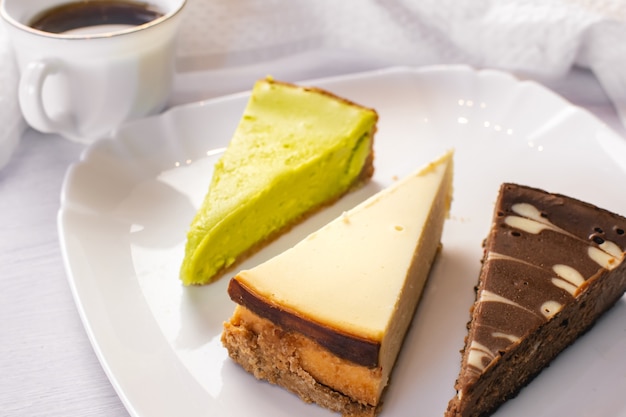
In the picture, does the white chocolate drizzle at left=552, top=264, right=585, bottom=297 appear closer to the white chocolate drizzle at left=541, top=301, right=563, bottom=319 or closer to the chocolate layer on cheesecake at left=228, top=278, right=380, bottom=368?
the white chocolate drizzle at left=541, top=301, right=563, bottom=319

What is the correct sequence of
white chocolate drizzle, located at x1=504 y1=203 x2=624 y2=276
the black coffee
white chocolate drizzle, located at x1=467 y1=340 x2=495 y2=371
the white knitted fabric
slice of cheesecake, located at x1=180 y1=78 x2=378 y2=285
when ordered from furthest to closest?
the white knitted fabric → the black coffee → slice of cheesecake, located at x1=180 y1=78 x2=378 y2=285 → white chocolate drizzle, located at x1=504 y1=203 x2=624 y2=276 → white chocolate drizzle, located at x1=467 y1=340 x2=495 y2=371

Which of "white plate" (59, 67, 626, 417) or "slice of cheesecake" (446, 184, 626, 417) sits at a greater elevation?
"slice of cheesecake" (446, 184, 626, 417)

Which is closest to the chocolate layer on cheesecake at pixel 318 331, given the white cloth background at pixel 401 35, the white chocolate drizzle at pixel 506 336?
the white chocolate drizzle at pixel 506 336

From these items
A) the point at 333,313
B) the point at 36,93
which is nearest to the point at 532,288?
the point at 333,313

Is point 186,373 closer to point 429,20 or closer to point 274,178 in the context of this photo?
point 274,178

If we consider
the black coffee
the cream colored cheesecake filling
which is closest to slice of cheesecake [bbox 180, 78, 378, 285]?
the cream colored cheesecake filling

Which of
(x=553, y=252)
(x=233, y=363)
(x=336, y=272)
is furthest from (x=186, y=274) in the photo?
(x=553, y=252)

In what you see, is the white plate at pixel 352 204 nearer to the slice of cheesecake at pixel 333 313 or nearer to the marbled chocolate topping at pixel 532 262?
the slice of cheesecake at pixel 333 313
